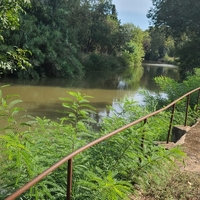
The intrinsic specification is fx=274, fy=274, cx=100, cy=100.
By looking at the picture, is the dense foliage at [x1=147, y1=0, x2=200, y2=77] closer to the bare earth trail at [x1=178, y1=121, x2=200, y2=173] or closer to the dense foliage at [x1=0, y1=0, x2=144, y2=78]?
the dense foliage at [x1=0, y1=0, x2=144, y2=78]

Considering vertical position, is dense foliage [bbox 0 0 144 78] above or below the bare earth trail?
above

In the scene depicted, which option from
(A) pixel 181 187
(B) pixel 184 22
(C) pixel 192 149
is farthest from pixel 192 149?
(B) pixel 184 22

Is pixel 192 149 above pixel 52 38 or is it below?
below

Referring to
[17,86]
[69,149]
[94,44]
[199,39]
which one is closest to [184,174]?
[69,149]

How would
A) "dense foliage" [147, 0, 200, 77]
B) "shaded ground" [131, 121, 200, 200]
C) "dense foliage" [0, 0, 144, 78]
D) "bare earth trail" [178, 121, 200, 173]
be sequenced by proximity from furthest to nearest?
"dense foliage" [147, 0, 200, 77] → "dense foliage" [0, 0, 144, 78] → "bare earth trail" [178, 121, 200, 173] → "shaded ground" [131, 121, 200, 200]

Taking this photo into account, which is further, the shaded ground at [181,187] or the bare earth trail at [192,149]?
the bare earth trail at [192,149]

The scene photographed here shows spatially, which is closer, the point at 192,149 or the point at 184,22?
the point at 192,149

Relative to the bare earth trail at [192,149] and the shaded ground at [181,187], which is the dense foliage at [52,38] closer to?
the bare earth trail at [192,149]

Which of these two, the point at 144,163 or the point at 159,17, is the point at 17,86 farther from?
the point at 159,17

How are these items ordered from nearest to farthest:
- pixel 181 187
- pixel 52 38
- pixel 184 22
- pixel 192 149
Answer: pixel 181 187, pixel 192 149, pixel 52 38, pixel 184 22

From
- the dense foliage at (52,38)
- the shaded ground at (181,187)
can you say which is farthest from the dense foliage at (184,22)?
the shaded ground at (181,187)

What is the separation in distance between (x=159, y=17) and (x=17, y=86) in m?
18.2

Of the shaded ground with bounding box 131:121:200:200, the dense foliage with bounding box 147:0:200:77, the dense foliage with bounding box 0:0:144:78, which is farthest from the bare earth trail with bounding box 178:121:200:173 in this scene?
the dense foliage with bounding box 147:0:200:77

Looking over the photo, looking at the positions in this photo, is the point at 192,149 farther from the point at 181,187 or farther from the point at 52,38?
the point at 52,38
